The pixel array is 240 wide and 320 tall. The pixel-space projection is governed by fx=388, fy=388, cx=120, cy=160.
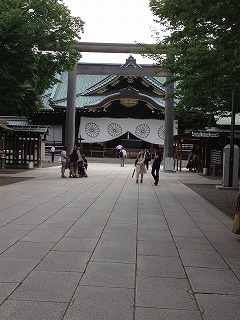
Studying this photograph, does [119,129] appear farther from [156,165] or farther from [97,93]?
[156,165]

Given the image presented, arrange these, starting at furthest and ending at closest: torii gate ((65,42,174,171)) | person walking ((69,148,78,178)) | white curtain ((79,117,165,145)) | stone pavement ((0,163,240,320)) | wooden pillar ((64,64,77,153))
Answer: white curtain ((79,117,165,145)) → wooden pillar ((64,64,77,153)) → torii gate ((65,42,174,171)) → person walking ((69,148,78,178)) → stone pavement ((0,163,240,320))

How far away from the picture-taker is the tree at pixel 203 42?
23.7 feet

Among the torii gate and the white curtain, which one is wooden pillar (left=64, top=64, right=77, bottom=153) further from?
the white curtain

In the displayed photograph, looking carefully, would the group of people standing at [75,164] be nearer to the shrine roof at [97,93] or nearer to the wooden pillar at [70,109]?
the wooden pillar at [70,109]

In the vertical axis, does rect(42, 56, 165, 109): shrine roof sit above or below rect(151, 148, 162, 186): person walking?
above

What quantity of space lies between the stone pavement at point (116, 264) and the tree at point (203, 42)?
3978mm

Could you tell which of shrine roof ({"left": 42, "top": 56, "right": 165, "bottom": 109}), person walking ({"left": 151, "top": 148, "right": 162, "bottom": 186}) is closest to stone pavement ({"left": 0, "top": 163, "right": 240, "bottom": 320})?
person walking ({"left": 151, "top": 148, "right": 162, "bottom": 186})

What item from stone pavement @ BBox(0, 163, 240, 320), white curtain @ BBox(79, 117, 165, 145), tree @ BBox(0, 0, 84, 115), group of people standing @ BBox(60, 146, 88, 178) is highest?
tree @ BBox(0, 0, 84, 115)

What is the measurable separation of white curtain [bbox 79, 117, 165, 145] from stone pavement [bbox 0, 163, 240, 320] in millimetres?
30897

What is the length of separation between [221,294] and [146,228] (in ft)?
10.5

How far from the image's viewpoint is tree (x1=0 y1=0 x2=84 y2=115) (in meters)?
14.7

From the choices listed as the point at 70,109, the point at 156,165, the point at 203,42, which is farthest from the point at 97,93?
the point at 203,42

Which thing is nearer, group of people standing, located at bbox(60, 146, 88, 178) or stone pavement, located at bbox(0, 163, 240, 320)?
stone pavement, located at bbox(0, 163, 240, 320)

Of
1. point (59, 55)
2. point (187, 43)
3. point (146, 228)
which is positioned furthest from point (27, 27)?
point (146, 228)
